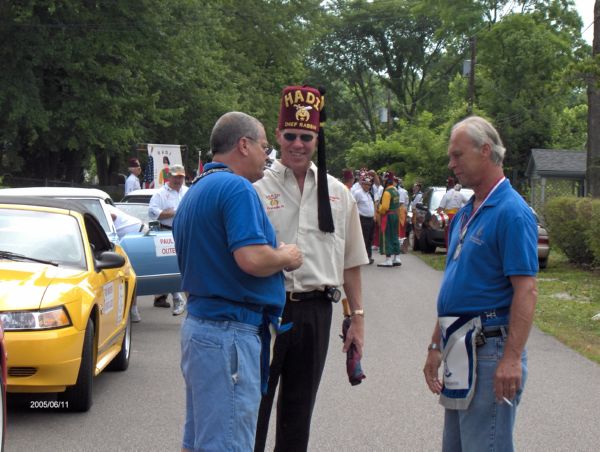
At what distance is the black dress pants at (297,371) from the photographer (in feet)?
16.7

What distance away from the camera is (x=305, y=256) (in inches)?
203

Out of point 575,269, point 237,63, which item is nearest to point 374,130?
point 237,63

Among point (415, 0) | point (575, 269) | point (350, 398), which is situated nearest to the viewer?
Answer: point (350, 398)

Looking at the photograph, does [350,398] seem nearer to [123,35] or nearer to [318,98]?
[318,98]

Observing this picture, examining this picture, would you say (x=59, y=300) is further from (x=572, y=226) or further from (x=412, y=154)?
(x=412, y=154)

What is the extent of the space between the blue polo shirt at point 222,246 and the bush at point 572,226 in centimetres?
1637

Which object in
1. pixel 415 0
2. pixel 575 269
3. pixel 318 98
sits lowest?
pixel 575 269

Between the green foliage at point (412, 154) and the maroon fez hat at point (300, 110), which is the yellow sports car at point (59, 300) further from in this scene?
the green foliage at point (412, 154)

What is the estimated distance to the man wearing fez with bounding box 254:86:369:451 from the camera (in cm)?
510

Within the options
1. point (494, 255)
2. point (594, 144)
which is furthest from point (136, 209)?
point (494, 255)

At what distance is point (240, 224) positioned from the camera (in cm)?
419

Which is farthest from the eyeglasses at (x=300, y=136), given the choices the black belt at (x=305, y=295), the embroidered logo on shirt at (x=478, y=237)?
the embroidered logo on shirt at (x=478, y=237)

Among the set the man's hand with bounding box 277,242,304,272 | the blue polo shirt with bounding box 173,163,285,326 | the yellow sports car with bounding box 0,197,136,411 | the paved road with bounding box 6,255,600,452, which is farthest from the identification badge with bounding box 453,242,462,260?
the yellow sports car with bounding box 0,197,136,411

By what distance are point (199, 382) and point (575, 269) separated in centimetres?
1864
